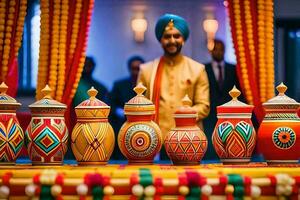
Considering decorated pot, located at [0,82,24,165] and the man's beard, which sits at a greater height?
the man's beard

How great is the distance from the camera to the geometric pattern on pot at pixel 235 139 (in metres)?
2.68

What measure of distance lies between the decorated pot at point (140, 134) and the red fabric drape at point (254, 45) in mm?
2251

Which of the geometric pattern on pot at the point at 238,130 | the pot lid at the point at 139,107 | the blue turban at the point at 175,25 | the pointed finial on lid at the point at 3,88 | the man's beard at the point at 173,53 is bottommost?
the geometric pattern on pot at the point at 238,130

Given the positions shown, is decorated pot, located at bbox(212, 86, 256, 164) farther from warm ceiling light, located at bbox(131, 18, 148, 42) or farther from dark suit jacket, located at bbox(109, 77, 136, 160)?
warm ceiling light, located at bbox(131, 18, 148, 42)

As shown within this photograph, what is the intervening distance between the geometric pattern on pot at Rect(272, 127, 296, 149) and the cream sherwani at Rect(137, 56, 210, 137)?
1.75m

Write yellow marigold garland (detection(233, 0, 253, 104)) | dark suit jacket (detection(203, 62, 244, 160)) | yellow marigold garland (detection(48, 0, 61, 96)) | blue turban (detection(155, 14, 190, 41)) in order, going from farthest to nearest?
dark suit jacket (detection(203, 62, 244, 160)) < yellow marigold garland (detection(233, 0, 253, 104)) < yellow marigold garland (detection(48, 0, 61, 96)) < blue turban (detection(155, 14, 190, 41))

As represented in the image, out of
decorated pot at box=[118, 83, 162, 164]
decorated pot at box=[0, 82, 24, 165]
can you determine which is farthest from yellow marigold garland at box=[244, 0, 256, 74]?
decorated pot at box=[0, 82, 24, 165]

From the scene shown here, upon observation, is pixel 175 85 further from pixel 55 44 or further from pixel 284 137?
pixel 284 137

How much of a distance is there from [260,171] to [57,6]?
107 inches

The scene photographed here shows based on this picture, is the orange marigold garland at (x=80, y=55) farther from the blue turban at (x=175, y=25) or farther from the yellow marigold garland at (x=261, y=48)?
the yellow marigold garland at (x=261, y=48)

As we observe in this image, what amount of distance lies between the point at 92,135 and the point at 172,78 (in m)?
2.02

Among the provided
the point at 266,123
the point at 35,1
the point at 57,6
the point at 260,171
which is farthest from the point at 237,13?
the point at 35,1

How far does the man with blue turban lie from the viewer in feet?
14.4

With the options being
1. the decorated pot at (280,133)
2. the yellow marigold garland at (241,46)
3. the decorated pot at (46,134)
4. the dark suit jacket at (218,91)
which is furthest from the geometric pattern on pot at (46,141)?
the dark suit jacket at (218,91)
